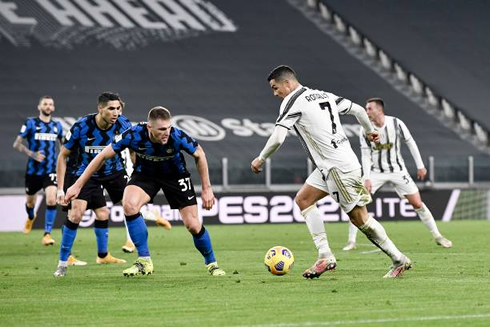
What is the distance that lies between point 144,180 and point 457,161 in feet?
51.6

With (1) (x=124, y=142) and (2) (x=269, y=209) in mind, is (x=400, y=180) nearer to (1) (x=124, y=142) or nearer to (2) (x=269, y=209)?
(1) (x=124, y=142)

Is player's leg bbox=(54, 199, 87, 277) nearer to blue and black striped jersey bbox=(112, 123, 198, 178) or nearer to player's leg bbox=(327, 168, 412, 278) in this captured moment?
blue and black striped jersey bbox=(112, 123, 198, 178)

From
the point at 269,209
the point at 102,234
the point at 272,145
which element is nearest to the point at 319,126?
the point at 272,145

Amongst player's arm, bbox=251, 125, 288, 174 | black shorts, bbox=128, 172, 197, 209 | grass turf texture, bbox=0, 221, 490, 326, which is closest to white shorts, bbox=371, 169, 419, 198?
grass turf texture, bbox=0, 221, 490, 326

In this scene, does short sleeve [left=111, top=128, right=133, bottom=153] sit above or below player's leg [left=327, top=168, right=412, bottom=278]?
above

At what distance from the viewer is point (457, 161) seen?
80.8 feet

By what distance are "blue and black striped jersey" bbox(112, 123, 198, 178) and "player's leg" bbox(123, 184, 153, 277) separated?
0.25 meters

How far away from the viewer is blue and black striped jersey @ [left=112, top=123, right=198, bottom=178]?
9719mm

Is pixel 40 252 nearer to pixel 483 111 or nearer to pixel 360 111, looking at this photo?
pixel 360 111

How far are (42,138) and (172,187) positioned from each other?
860 centimetres

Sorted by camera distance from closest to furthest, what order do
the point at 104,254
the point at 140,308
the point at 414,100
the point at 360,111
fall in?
the point at 140,308, the point at 360,111, the point at 104,254, the point at 414,100

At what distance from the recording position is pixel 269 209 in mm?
22984

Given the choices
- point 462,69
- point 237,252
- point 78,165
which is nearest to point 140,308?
point 78,165

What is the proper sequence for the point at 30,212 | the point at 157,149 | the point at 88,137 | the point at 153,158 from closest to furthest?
1. the point at 157,149
2. the point at 153,158
3. the point at 88,137
4. the point at 30,212
